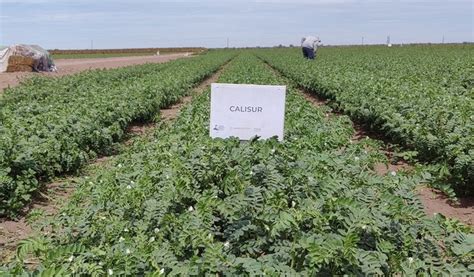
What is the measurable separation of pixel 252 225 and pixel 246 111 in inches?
85.6

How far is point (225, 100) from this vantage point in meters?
5.24

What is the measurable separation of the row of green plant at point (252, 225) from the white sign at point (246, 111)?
0.72 m

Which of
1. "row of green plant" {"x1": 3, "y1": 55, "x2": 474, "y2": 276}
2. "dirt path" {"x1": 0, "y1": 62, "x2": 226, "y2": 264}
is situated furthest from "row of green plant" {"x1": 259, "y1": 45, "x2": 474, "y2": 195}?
"dirt path" {"x1": 0, "y1": 62, "x2": 226, "y2": 264}

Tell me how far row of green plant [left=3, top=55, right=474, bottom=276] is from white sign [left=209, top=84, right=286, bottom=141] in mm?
718

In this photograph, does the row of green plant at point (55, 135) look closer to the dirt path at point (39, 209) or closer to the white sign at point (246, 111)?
the dirt path at point (39, 209)

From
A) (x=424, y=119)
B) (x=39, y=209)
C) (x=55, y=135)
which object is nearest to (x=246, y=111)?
(x=39, y=209)

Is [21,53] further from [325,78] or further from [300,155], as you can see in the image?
[300,155]

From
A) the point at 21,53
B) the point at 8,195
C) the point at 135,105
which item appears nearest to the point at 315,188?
the point at 8,195

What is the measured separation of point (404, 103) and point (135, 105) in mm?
5093

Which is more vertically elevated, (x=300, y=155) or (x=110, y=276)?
(x=300, y=155)

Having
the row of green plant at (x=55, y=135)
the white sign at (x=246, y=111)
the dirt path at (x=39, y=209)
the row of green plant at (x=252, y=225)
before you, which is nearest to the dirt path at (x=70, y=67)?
the row of green plant at (x=55, y=135)

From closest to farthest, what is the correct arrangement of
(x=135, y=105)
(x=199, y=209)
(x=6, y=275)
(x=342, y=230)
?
1. (x=6, y=275)
2. (x=342, y=230)
3. (x=199, y=209)
4. (x=135, y=105)

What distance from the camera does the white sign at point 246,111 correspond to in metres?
5.23

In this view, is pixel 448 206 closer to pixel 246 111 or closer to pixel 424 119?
pixel 424 119
